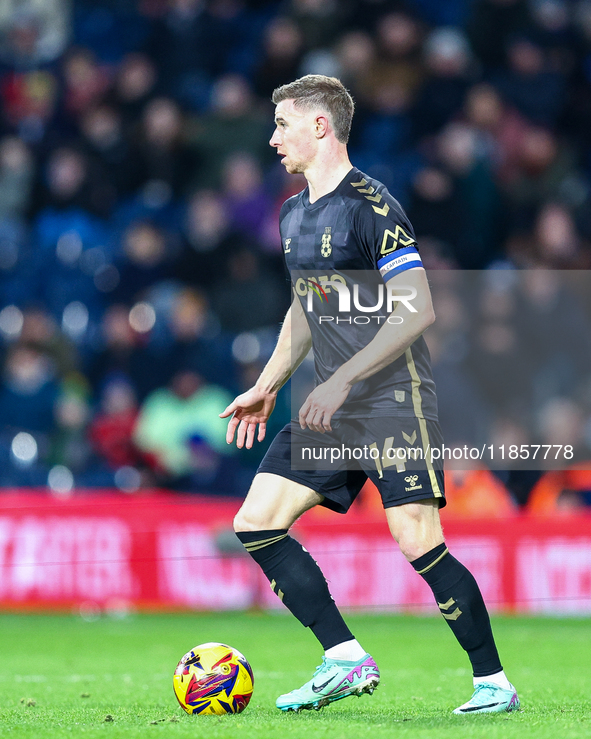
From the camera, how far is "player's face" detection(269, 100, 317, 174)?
15.0 ft

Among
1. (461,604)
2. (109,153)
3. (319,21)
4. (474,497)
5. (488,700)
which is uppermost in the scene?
(319,21)

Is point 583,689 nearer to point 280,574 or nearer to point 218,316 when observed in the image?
point 280,574

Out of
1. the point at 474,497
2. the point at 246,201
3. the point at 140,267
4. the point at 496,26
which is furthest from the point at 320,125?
the point at 496,26

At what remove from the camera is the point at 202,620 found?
9.24 metres

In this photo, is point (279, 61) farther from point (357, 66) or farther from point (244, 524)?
point (244, 524)

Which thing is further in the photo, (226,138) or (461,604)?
(226,138)

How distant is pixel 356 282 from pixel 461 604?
49.3 inches

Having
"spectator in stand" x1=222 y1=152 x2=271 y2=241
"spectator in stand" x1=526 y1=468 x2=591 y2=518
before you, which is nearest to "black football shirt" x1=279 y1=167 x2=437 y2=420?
"spectator in stand" x1=526 y1=468 x2=591 y2=518

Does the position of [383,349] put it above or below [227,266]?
below

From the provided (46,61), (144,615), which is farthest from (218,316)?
(46,61)

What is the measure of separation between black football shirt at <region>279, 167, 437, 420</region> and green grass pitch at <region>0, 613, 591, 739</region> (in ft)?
3.81

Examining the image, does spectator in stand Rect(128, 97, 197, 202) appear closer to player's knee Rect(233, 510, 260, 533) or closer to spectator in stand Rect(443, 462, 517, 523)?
spectator in stand Rect(443, 462, 517, 523)

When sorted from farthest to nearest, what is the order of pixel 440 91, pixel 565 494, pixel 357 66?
pixel 357 66, pixel 440 91, pixel 565 494

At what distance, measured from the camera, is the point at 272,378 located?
15.7 feet
